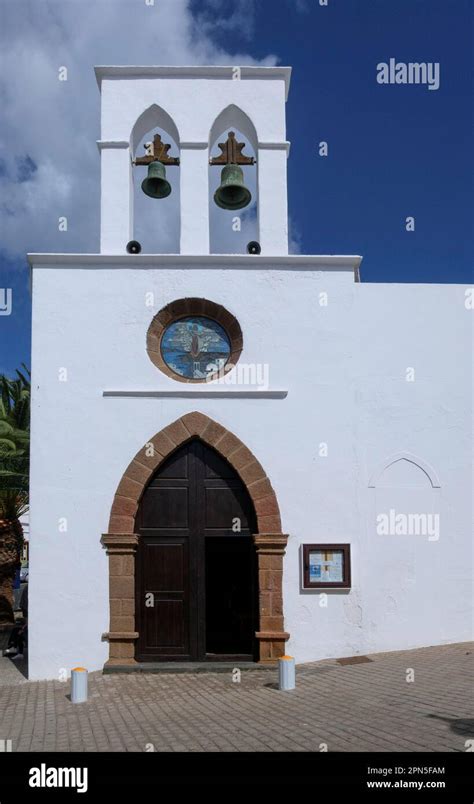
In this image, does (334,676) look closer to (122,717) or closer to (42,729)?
(122,717)

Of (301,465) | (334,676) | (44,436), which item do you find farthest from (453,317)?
(44,436)

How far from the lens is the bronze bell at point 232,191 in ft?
30.3

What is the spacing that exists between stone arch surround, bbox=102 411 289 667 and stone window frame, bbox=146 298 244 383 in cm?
68

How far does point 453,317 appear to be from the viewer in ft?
30.6

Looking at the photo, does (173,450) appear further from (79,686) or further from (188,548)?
(79,686)

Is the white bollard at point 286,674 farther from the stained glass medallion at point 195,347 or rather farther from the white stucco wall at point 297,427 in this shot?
the stained glass medallion at point 195,347

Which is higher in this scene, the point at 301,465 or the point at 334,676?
the point at 301,465

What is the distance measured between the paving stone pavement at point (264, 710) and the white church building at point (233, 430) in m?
0.54

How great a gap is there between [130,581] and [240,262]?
4.03 metres

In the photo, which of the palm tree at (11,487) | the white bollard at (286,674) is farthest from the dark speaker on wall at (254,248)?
the palm tree at (11,487)

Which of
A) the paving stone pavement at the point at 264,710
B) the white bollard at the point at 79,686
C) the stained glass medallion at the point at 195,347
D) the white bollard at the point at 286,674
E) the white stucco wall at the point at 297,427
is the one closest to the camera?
the paving stone pavement at the point at 264,710

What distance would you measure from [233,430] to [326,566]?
194cm

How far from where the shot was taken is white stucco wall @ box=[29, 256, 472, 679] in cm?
860

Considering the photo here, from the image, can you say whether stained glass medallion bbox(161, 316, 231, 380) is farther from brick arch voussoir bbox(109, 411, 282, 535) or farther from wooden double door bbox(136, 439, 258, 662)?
wooden double door bbox(136, 439, 258, 662)
